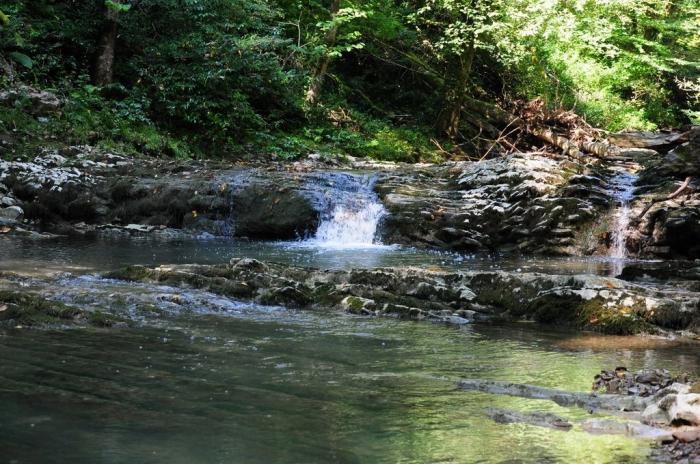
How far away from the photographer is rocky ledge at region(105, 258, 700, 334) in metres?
6.23

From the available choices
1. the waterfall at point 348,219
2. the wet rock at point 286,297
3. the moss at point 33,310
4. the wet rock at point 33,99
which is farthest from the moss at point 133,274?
the wet rock at point 33,99

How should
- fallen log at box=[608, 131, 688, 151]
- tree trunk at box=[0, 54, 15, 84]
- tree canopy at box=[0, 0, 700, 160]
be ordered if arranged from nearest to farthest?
tree trunk at box=[0, 54, 15, 84], fallen log at box=[608, 131, 688, 151], tree canopy at box=[0, 0, 700, 160]

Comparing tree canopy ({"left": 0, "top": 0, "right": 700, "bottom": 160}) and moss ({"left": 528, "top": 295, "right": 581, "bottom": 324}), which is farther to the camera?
tree canopy ({"left": 0, "top": 0, "right": 700, "bottom": 160})

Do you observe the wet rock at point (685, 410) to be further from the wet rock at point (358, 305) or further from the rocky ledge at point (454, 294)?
the wet rock at point (358, 305)

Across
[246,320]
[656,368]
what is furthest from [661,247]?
[246,320]

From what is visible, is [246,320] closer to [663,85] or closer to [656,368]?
[656,368]

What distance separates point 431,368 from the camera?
450 centimetres

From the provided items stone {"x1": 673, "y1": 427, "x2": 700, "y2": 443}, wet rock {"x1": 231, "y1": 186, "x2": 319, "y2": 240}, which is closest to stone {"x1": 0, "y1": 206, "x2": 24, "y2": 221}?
wet rock {"x1": 231, "y1": 186, "x2": 319, "y2": 240}

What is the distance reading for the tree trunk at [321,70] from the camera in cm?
2031

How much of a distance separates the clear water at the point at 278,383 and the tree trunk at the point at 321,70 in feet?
48.5

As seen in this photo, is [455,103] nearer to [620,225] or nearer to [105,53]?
[620,225]

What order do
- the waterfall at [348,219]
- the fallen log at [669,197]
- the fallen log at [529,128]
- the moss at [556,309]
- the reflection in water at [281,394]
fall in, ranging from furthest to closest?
the fallen log at [529,128], the waterfall at [348,219], the fallen log at [669,197], the moss at [556,309], the reflection in water at [281,394]

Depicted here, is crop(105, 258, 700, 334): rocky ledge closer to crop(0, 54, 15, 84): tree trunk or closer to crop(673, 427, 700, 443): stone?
crop(673, 427, 700, 443): stone

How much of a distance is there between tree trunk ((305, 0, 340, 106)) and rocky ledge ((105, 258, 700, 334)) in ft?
45.4
